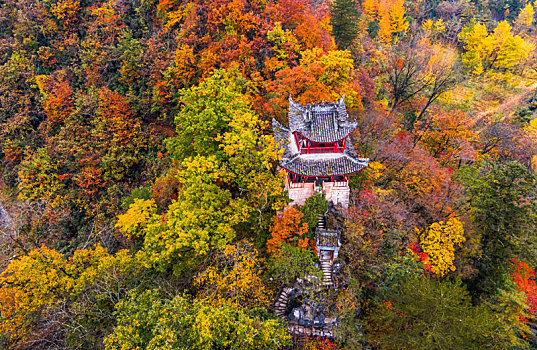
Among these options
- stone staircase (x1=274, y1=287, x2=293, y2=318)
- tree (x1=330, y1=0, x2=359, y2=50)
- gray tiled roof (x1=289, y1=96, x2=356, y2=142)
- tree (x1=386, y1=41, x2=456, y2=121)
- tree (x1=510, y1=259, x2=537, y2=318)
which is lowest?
tree (x1=510, y1=259, x2=537, y2=318)

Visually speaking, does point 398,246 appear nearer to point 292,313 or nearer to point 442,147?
point 292,313

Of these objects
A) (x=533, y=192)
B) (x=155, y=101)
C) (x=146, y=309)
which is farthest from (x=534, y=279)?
(x=155, y=101)

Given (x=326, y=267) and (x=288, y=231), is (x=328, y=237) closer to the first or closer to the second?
(x=326, y=267)

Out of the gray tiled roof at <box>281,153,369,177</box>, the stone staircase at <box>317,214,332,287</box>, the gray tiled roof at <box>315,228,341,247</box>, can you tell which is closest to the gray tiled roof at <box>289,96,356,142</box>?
the gray tiled roof at <box>281,153,369,177</box>

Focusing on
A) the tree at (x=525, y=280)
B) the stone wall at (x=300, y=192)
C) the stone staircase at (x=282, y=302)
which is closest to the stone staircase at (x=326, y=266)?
the stone wall at (x=300, y=192)

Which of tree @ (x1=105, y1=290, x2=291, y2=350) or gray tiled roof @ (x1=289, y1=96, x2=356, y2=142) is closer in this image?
tree @ (x1=105, y1=290, x2=291, y2=350)

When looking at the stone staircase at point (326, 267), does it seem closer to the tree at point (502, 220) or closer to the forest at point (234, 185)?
the forest at point (234, 185)

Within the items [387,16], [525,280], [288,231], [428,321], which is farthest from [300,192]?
[387,16]

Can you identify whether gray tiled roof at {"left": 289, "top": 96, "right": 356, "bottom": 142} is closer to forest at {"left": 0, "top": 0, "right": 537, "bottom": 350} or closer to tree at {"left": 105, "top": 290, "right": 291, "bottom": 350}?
forest at {"left": 0, "top": 0, "right": 537, "bottom": 350}
